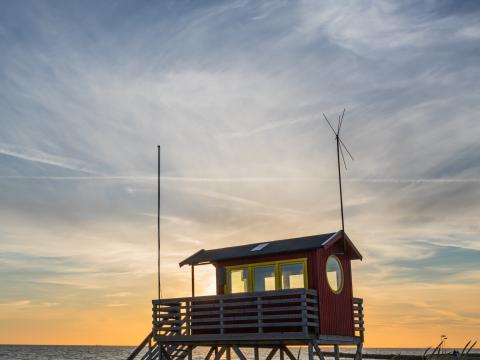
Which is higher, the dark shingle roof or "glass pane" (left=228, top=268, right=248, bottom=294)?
the dark shingle roof

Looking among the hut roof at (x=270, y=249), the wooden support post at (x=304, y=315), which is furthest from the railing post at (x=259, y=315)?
the hut roof at (x=270, y=249)

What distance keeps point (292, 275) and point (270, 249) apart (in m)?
1.49

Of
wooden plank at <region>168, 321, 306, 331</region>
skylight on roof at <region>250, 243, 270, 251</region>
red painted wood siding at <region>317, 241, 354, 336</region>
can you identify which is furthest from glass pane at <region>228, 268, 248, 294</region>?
red painted wood siding at <region>317, 241, 354, 336</region>

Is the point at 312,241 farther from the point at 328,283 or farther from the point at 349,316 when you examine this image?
the point at 349,316

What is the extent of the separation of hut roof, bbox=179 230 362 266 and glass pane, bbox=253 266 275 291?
0.65 metres

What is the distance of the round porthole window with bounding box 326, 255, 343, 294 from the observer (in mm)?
27031

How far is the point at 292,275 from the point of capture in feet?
87.7

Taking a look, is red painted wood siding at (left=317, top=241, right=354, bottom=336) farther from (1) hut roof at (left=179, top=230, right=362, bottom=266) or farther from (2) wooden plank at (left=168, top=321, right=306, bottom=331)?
(2) wooden plank at (left=168, top=321, right=306, bottom=331)

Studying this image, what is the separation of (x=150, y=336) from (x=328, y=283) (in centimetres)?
845

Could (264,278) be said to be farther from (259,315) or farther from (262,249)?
(259,315)

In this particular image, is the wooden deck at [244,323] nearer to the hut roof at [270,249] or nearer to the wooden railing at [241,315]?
the wooden railing at [241,315]

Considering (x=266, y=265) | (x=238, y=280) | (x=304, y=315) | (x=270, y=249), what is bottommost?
(x=304, y=315)

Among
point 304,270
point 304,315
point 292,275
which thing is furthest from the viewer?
point 292,275

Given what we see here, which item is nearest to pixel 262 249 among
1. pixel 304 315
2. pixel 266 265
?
pixel 266 265
